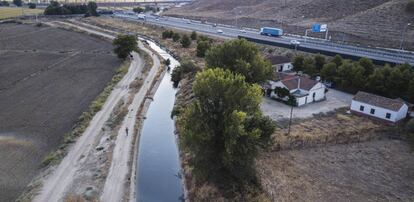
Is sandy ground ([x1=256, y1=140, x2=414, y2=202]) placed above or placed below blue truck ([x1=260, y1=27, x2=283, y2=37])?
below

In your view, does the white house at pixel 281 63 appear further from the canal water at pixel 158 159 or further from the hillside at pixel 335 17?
the hillside at pixel 335 17

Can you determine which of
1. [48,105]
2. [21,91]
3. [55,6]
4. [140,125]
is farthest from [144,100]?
[55,6]

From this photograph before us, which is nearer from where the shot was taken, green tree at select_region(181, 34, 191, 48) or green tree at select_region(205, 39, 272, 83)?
green tree at select_region(205, 39, 272, 83)

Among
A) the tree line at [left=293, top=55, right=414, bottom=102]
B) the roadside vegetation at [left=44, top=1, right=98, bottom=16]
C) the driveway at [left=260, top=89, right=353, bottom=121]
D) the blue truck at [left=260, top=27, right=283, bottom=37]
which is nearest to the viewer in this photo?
the driveway at [left=260, top=89, right=353, bottom=121]

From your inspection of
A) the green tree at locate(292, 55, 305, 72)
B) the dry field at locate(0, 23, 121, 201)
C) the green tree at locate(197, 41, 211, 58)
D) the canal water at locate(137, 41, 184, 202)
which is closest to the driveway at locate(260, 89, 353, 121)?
the green tree at locate(292, 55, 305, 72)

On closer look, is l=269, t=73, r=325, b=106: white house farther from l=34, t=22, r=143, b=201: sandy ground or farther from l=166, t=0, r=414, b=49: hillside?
l=166, t=0, r=414, b=49: hillside

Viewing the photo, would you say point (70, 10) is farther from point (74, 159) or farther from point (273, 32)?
point (74, 159)
